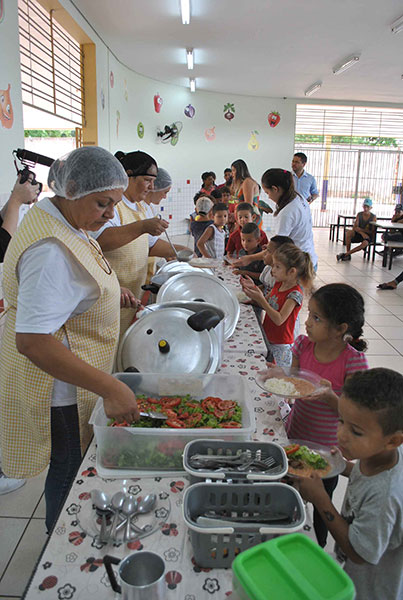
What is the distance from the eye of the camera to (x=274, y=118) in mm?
10203

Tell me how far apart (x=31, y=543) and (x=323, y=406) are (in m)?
1.27

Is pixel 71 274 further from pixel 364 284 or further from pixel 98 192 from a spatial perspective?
pixel 364 284

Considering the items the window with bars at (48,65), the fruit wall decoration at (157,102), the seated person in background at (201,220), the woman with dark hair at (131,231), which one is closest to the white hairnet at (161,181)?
the woman with dark hair at (131,231)

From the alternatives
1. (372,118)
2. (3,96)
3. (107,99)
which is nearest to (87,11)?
(107,99)

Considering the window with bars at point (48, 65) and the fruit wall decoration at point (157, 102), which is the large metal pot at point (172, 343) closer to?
the window with bars at point (48, 65)

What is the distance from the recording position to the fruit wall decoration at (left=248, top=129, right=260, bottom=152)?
10.2 m

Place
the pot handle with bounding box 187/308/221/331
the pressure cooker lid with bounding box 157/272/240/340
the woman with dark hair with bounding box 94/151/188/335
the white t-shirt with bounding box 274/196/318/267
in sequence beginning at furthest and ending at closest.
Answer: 1. the white t-shirt with bounding box 274/196/318/267
2. the pressure cooker lid with bounding box 157/272/240/340
3. the woman with dark hair with bounding box 94/151/188/335
4. the pot handle with bounding box 187/308/221/331

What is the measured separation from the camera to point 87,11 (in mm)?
4629

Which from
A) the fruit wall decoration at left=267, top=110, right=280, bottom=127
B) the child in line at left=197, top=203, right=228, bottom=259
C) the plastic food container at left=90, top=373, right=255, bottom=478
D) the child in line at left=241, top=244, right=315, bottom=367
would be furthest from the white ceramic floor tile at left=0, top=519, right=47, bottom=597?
the fruit wall decoration at left=267, top=110, right=280, bottom=127

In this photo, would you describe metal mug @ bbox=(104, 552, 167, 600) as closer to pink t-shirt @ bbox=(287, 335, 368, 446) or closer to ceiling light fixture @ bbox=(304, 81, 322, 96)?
pink t-shirt @ bbox=(287, 335, 368, 446)

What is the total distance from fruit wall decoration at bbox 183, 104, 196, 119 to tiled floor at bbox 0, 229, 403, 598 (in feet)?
8.91

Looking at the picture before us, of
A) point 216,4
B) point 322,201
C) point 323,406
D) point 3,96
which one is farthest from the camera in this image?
point 322,201

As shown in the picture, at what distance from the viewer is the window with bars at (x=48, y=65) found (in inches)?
133

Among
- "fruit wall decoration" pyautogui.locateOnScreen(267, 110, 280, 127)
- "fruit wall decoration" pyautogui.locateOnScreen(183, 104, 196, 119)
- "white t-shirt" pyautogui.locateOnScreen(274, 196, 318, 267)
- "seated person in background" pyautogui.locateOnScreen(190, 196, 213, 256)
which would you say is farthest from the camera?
"fruit wall decoration" pyautogui.locateOnScreen(267, 110, 280, 127)
